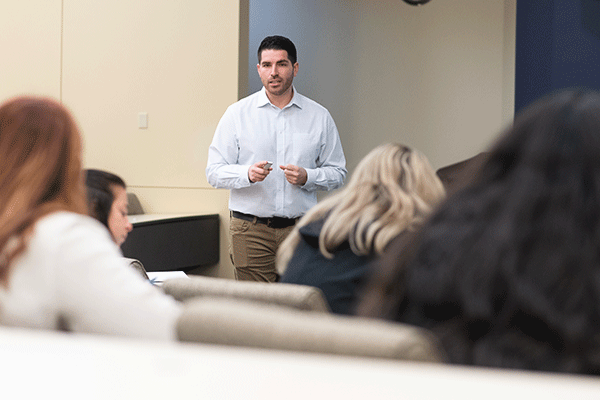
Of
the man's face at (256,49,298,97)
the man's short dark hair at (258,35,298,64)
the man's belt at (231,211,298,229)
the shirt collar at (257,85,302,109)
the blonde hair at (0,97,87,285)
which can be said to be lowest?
the man's belt at (231,211,298,229)

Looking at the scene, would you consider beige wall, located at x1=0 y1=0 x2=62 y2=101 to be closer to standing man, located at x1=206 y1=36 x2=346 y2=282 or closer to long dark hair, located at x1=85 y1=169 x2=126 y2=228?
standing man, located at x1=206 y1=36 x2=346 y2=282

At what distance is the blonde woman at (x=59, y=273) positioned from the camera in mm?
1045

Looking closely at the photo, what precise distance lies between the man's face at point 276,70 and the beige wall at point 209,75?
85cm

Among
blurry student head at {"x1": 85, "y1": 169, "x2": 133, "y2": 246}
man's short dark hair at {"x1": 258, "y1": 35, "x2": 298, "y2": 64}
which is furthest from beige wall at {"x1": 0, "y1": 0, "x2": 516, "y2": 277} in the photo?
blurry student head at {"x1": 85, "y1": 169, "x2": 133, "y2": 246}

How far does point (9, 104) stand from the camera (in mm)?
1193

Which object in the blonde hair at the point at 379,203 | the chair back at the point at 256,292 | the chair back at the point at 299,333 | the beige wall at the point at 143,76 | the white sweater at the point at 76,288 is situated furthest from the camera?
the beige wall at the point at 143,76

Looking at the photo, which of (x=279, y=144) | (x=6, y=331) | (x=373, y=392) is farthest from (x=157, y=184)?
(x=373, y=392)

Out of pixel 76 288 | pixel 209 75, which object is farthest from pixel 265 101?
pixel 76 288

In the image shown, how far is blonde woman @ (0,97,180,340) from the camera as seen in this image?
1045mm

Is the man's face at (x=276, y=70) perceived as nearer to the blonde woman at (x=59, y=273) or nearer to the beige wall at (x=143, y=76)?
the beige wall at (x=143, y=76)

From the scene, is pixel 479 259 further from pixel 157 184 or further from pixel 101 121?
pixel 101 121

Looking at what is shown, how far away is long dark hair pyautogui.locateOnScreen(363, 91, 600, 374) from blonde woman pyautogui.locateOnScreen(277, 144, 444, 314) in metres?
0.60

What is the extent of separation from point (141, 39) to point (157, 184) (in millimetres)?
1063

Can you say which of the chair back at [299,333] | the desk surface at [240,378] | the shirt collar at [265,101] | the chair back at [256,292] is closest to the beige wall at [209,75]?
the shirt collar at [265,101]
